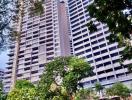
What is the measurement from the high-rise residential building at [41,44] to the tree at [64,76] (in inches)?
3720

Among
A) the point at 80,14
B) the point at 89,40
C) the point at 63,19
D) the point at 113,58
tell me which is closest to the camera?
the point at 113,58

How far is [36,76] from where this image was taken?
147 meters

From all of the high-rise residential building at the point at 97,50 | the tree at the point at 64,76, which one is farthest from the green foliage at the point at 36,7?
the high-rise residential building at the point at 97,50

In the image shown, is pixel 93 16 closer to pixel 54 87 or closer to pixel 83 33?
pixel 54 87

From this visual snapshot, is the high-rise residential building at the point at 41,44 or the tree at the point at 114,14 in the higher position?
the high-rise residential building at the point at 41,44

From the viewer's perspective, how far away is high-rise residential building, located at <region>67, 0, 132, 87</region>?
121m

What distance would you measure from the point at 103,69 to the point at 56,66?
77.4 meters

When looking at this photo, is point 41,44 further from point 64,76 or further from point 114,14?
point 114,14

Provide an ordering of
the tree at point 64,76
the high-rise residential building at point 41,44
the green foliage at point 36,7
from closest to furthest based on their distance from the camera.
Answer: the green foliage at point 36,7
the tree at point 64,76
the high-rise residential building at point 41,44

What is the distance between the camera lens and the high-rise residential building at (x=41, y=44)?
5901 inches

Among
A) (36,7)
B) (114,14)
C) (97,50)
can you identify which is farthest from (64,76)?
(97,50)

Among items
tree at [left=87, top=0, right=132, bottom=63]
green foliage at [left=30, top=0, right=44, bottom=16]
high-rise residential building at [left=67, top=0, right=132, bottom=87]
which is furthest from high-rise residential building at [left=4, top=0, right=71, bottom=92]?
tree at [left=87, top=0, right=132, bottom=63]

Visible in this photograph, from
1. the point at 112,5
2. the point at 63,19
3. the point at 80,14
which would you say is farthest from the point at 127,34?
the point at 63,19

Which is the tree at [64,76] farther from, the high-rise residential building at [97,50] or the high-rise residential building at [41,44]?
the high-rise residential building at [41,44]
